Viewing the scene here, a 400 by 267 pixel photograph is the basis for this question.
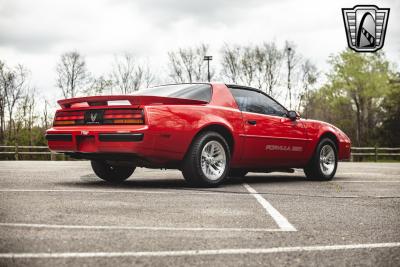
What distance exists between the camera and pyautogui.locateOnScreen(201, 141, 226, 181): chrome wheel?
22.0 ft

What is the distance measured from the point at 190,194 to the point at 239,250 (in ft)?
9.20

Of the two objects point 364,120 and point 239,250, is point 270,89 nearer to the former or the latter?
point 364,120

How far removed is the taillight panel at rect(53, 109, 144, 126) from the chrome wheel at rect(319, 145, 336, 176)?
3.83 metres

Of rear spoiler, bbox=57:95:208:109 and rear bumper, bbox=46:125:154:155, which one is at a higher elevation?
rear spoiler, bbox=57:95:208:109

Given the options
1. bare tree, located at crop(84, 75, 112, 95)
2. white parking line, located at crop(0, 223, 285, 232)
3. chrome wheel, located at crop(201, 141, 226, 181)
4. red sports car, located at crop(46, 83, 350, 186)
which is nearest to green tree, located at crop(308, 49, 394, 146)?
bare tree, located at crop(84, 75, 112, 95)

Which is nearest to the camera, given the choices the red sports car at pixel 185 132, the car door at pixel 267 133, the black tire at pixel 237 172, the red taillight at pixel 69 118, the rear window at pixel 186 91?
the red sports car at pixel 185 132

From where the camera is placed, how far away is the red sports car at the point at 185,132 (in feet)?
20.0

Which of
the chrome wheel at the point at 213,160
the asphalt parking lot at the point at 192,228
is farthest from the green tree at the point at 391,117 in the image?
the asphalt parking lot at the point at 192,228

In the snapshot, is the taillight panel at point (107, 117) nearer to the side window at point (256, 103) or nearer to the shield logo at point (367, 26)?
the side window at point (256, 103)

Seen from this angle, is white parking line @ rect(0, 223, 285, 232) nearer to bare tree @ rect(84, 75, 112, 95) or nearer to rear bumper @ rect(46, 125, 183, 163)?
rear bumper @ rect(46, 125, 183, 163)

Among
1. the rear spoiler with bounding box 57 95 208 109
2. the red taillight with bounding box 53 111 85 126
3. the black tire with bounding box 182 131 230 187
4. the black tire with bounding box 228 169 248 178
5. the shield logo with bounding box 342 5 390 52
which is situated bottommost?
the black tire with bounding box 228 169 248 178

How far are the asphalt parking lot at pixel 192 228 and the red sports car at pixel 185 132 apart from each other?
1.61ft

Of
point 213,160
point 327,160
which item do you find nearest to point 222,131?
point 213,160

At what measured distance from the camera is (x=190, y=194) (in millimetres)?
5844
